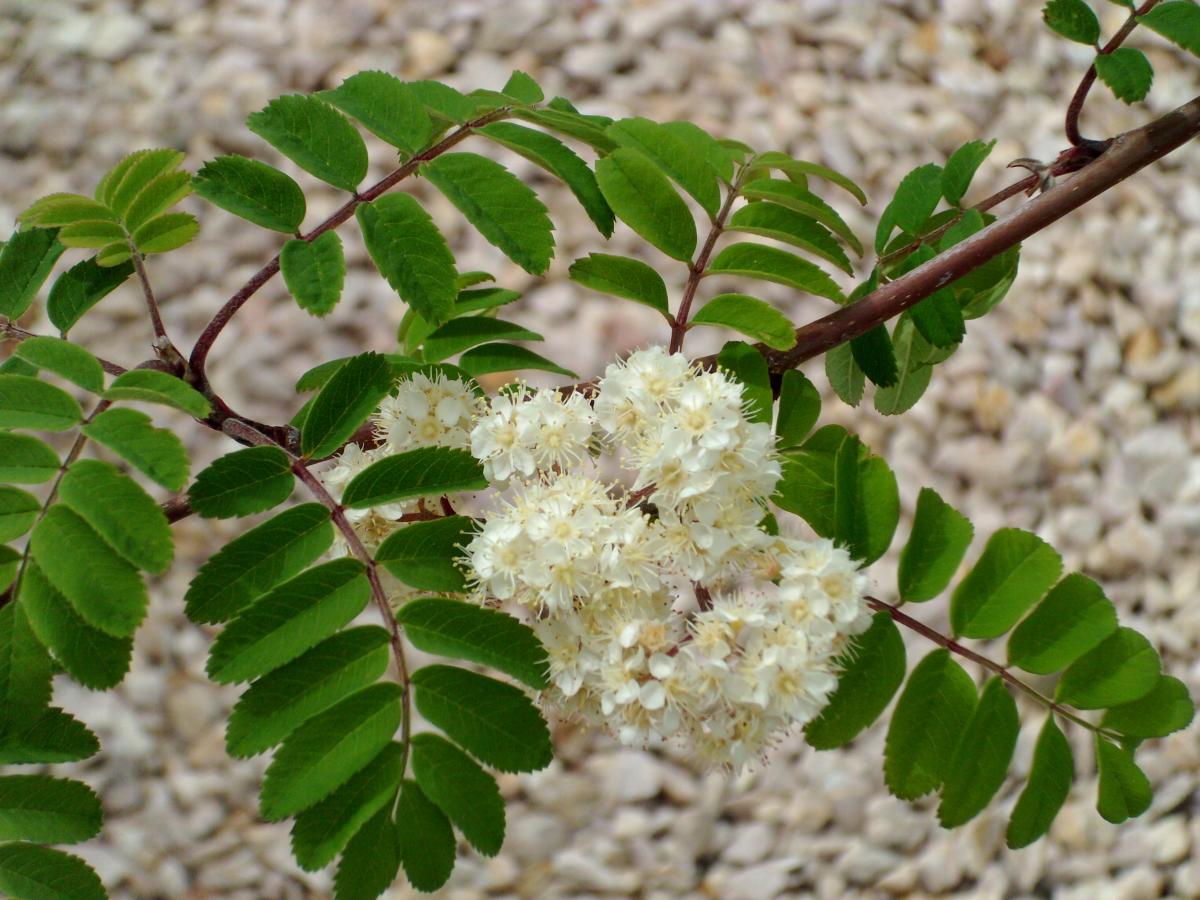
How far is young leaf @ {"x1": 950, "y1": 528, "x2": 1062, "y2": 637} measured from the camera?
602 millimetres

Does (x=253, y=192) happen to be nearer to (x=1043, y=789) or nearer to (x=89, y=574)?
(x=89, y=574)

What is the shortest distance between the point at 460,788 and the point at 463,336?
10.7 inches

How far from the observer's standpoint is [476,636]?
533 millimetres

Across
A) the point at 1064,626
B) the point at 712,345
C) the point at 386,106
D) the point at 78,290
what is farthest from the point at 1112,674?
the point at 712,345

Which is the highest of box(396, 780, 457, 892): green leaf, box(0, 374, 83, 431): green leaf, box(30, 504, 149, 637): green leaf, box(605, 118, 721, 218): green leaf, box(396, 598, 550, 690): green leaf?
box(605, 118, 721, 218): green leaf

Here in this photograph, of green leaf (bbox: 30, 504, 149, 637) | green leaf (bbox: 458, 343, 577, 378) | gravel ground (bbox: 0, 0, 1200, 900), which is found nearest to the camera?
green leaf (bbox: 30, 504, 149, 637)

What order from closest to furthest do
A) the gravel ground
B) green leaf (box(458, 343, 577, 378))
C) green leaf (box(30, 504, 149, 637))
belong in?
green leaf (box(30, 504, 149, 637)) → green leaf (box(458, 343, 577, 378)) → the gravel ground

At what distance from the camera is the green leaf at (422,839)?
0.52 m

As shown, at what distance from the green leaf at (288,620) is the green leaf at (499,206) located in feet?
0.59

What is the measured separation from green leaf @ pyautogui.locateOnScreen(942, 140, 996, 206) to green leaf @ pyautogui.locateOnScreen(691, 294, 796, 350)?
16 cm

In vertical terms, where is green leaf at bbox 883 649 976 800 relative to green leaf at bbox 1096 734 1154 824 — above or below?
above

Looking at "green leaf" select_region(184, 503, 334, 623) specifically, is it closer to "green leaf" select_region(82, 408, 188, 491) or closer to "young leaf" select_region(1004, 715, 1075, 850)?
"green leaf" select_region(82, 408, 188, 491)

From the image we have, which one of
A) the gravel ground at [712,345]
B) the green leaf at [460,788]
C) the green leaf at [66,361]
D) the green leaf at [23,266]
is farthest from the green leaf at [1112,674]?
the gravel ground at [712,345]

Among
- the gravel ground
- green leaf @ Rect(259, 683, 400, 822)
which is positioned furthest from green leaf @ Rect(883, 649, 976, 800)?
the gravel ground
